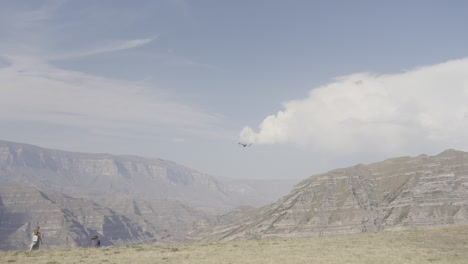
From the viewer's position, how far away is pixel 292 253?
3541 centimetres

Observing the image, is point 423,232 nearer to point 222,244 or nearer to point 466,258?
point 466,258

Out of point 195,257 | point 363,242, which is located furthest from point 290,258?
point 363,242

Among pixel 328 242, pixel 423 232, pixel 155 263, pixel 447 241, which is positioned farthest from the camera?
pixel 423 232

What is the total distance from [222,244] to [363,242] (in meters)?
16.3

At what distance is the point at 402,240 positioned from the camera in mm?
42938

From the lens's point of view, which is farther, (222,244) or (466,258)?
(222,244)

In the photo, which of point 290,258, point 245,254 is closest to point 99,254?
point 245,254

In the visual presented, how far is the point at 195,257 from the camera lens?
33.6m

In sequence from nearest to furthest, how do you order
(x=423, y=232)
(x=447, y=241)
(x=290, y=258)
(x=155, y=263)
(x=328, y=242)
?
(x=155, y=263)
(x=290, y=258)
(x=447, y=241)
(x=328, y=242)
(x=423, y=232)

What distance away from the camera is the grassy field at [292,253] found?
3128 centimetres

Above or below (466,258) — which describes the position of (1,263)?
above

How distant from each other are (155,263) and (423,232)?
35262mm

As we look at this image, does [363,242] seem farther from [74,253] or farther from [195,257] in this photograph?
[74,253]

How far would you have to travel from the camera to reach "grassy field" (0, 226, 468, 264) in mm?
31281
